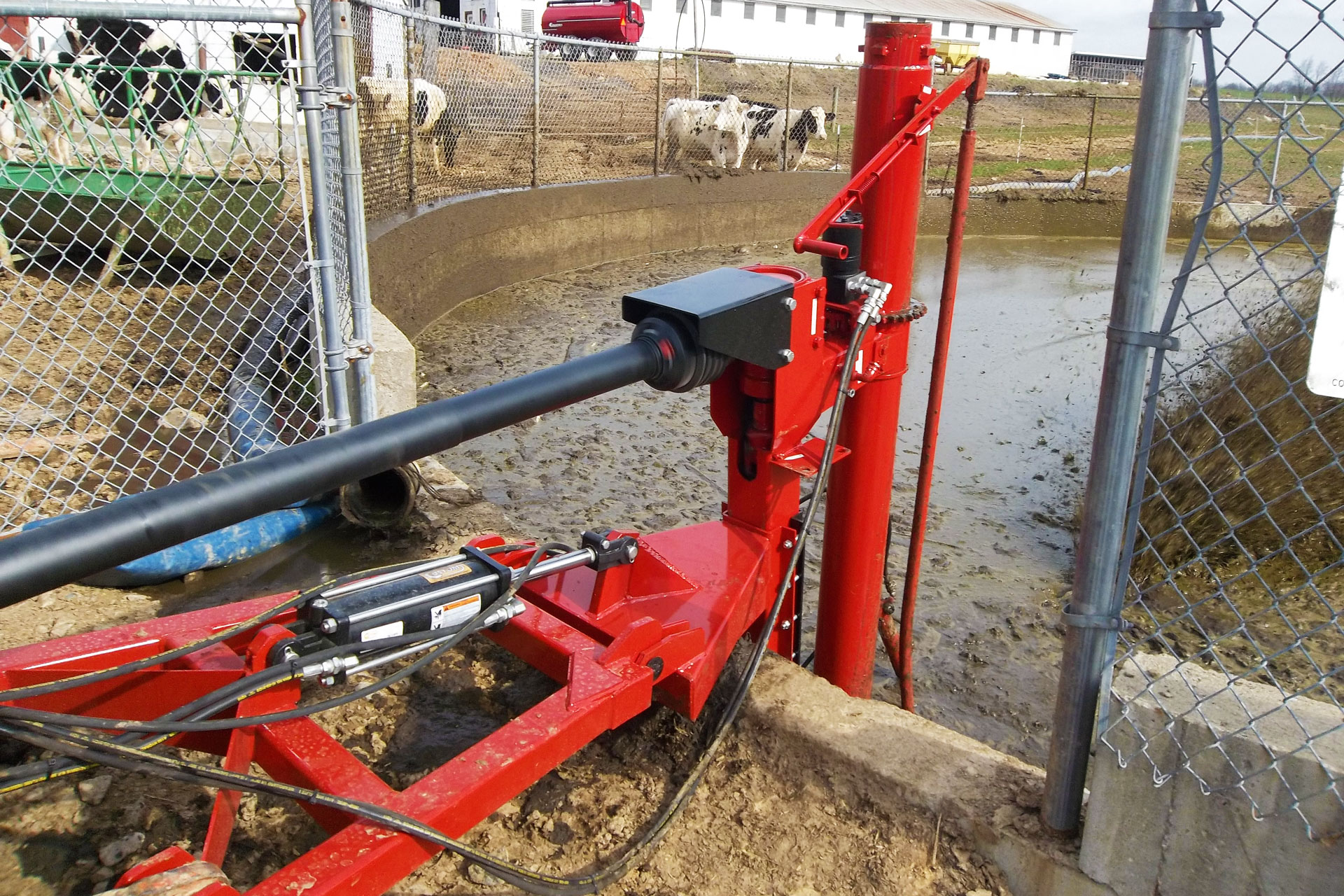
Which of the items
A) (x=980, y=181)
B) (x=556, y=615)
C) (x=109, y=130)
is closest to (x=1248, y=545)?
(x=556, y=615)

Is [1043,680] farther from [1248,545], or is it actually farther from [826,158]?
[826,158]

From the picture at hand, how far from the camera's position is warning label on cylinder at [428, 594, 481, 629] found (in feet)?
7.54

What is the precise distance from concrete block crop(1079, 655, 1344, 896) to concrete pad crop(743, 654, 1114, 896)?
17 cm

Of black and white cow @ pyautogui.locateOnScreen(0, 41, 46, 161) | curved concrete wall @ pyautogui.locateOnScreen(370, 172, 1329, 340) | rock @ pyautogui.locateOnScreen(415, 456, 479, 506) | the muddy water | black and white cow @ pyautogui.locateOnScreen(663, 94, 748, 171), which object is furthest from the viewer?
black and white cow @ pyautogui.locateOnScreen(663, 94, 748, 171)

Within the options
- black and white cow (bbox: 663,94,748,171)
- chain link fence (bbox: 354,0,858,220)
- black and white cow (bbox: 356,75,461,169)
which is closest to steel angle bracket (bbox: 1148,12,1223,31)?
chain link fence (bbox: 354,0,858,220)

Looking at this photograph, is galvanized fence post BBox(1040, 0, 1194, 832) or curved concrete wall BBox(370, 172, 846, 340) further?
curved concrete wall BBox(370, 172, 846, 340)

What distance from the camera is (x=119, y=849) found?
2.26 metres

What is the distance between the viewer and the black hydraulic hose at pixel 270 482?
1.54 m

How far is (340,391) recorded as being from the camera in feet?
12.8

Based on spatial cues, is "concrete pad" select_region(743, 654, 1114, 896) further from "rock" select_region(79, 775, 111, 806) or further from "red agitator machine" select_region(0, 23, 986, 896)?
"rock" select_region(79, 775, 111, 806)

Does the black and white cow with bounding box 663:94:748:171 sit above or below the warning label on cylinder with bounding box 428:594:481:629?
above

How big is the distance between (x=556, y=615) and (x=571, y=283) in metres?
8.24

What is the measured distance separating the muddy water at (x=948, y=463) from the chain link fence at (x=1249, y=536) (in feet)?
1.69

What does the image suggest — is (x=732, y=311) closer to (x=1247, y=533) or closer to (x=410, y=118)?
(x=1247, y=533)
